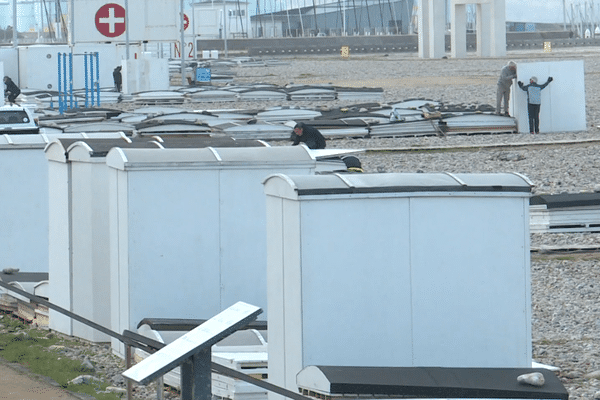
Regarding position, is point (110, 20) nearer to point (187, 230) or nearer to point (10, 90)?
point (10, 90)

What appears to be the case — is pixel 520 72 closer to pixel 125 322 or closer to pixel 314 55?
pixel 125 322

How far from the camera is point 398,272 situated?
23.1 ft

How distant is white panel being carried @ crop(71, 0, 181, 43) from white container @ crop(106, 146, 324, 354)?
1421 inches

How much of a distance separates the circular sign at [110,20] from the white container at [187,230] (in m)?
36.3

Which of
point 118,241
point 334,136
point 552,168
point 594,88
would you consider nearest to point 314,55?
point 594,88

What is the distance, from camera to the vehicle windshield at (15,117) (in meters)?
25.5

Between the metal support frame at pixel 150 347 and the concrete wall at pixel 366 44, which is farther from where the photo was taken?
the concrete wall at pixel 366 44

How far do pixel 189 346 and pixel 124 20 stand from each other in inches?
1631

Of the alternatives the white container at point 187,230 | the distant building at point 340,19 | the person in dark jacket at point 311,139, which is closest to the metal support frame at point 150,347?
the white container at point 187,230

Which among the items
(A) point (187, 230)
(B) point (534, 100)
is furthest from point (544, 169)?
(A) point (187, 230)

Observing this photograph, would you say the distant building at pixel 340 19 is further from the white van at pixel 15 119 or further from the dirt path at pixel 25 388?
the dirt path at pixel 25 388

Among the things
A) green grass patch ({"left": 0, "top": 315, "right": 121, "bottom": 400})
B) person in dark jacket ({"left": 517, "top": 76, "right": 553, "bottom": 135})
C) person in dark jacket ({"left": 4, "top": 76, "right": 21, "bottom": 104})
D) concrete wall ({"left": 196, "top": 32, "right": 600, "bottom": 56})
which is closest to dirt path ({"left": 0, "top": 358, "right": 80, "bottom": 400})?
green grass patch ({"left": 0, "top": 315, "right": 121, "bottom": 400})

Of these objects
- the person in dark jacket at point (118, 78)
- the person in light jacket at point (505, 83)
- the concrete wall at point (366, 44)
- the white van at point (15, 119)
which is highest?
the concrete wall at point (366, 44)

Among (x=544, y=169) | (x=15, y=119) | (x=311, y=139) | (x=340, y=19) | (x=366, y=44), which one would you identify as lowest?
(x=544, y=169)
